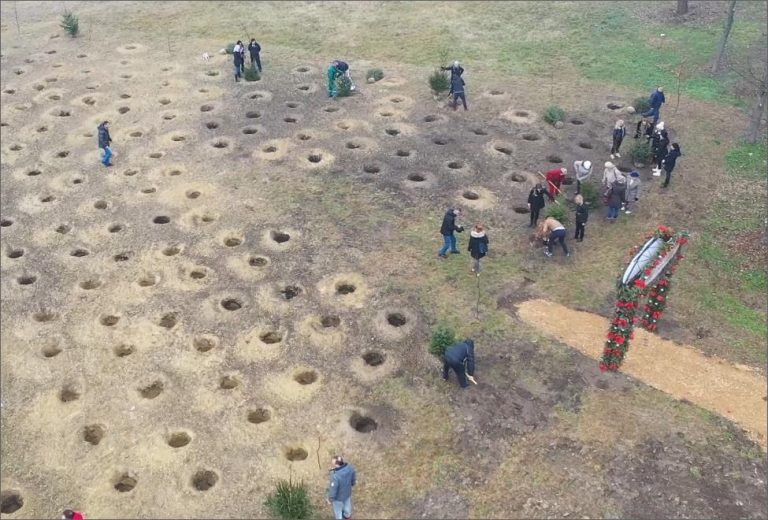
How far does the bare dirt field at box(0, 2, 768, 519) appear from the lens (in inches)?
577

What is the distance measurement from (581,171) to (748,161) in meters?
7.38

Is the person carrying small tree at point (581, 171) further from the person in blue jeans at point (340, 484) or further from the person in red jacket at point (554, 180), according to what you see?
the person in blue jeans at point (340, 484)

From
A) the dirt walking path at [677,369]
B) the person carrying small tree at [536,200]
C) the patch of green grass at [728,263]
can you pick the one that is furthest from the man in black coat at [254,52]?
the patch of green grass at [728,263]

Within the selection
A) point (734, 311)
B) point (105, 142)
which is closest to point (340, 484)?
point (734, 311)

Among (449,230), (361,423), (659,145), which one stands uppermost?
(659,145)

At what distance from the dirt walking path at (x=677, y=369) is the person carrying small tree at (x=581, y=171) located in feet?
21.4

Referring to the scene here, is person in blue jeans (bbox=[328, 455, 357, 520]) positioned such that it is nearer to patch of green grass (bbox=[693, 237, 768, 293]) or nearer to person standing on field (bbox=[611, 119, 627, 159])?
patch of green grass (bbox=[693, 237, 768, 293])

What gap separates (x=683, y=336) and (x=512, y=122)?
44.8 ft

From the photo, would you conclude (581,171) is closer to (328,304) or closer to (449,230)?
(449,230)

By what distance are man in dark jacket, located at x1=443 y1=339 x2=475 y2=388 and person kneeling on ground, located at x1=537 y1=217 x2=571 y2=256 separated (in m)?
6.15

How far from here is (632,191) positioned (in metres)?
22.7

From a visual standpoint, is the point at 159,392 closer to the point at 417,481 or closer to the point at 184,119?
the point at 417,481

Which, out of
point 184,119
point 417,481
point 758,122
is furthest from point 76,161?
point 758,122

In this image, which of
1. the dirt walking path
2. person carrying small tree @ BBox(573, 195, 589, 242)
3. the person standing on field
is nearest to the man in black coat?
the person standing on field
